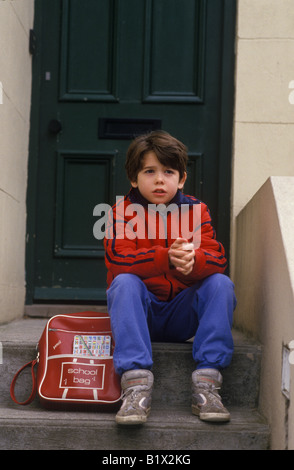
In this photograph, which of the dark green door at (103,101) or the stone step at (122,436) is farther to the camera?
the dark green door at (103,101)

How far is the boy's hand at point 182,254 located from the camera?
216 cm

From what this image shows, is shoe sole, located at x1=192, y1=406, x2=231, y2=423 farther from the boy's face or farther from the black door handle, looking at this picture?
the black door handle

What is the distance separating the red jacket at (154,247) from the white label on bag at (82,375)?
0.40m

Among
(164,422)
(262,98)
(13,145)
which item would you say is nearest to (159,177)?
(164,422)

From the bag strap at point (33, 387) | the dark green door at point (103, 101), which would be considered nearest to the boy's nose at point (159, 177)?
the bag strap at point (33, 387)

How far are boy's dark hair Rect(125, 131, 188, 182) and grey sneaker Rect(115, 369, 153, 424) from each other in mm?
894

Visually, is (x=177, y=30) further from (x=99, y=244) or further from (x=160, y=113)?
(x=99, y=244)

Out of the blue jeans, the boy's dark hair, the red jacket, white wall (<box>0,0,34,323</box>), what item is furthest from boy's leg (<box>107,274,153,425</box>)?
white wall (<box>0,0,34,323</box>)

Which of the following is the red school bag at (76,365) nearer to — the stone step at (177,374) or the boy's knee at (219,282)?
the stone step at (177,374)

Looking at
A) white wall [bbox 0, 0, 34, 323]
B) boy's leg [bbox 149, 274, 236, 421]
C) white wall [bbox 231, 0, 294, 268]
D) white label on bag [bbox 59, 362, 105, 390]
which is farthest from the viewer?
white wall [bbox 231, 0, 294, 268]

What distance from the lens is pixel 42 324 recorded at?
3.17 meters

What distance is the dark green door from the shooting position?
11.7 ft

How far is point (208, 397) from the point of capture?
2094mm
